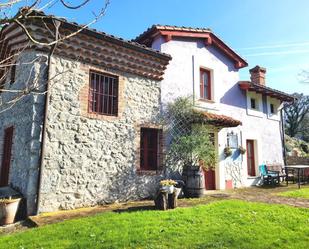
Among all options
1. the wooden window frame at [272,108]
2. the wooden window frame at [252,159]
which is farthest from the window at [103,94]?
the wooden window frame at [272,108]

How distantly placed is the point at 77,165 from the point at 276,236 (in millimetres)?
5145

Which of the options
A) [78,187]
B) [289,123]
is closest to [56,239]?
[78,187]

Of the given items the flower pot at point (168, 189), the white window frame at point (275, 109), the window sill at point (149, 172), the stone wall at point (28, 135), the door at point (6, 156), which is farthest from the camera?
the white window frame at point (275, 109)

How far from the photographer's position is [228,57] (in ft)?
42.2

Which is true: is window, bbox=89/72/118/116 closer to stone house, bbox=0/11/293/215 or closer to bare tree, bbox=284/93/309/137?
stone house, bbox=0/11/293/215

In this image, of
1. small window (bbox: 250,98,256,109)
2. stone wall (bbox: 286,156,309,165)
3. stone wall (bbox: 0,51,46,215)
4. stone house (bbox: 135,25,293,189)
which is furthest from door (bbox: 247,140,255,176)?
stone wall (bbox: 0,51,46,215)

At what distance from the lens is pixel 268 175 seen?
12.9 meters

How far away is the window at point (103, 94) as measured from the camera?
26.7ft

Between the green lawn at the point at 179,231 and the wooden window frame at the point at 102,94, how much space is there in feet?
10.7

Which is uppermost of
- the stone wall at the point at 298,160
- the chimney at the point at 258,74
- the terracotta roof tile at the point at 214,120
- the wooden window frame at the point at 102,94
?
the chimney at the point at 258,74

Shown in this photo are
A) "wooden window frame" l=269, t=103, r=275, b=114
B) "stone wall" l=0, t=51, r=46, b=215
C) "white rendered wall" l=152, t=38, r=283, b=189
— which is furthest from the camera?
"wooden window frame" l=269, t=103, r=275, b=114

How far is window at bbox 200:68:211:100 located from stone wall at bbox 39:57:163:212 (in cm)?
340

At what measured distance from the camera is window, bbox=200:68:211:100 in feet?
38.0

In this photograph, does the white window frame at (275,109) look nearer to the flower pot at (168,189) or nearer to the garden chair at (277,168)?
the garden chair at (277,168)
